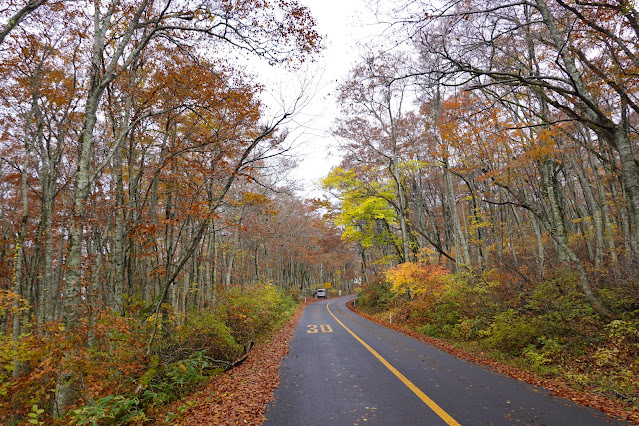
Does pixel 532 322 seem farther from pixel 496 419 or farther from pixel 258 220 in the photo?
pixel 258 220

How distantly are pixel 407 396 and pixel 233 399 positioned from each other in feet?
9.39

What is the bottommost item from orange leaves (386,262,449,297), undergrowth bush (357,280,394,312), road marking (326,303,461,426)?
undergrowth bush (357,280,394,312)

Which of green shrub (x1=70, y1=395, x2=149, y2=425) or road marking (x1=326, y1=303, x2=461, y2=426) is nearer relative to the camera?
road marking (x1=326, y1=303, x2=461, y2=426)

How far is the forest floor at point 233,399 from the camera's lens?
4281 mm

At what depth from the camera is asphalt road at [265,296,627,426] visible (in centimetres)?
383

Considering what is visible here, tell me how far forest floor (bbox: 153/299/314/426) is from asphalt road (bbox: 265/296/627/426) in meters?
0.25

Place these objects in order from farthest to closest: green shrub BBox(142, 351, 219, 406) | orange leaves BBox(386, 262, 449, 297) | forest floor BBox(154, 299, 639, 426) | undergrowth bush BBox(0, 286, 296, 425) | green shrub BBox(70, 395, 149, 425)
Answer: orange leaves BBox(386, 262, 449, 297) → green shrub BBox(142, 351, 219, 406) → undergrowth bush BBox(0, 286, 296, 425) → green shrub BBox(70, 395, 149, 425) → forest floor BBox(154, 299, 639, 426)

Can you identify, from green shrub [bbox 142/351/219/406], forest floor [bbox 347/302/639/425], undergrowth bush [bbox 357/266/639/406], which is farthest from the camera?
green shrub [bbox 142/351/219/406]

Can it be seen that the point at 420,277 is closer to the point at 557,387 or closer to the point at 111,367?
the point at 557,387

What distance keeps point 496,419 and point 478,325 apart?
617cm

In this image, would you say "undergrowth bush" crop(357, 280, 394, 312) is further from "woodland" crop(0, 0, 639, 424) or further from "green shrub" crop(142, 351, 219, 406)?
"green shrub" crop(142, 351, 219, 406)

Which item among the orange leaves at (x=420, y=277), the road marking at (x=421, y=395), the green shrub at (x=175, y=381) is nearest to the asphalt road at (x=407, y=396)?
the road marking at (x=421, y=395)

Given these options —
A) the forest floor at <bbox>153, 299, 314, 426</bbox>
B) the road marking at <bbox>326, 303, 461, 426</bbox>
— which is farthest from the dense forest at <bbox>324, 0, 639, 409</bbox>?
the forest floor at <bbox>153, 299, 314, 426</bbox>

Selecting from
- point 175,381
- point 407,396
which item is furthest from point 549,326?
point 175,381
